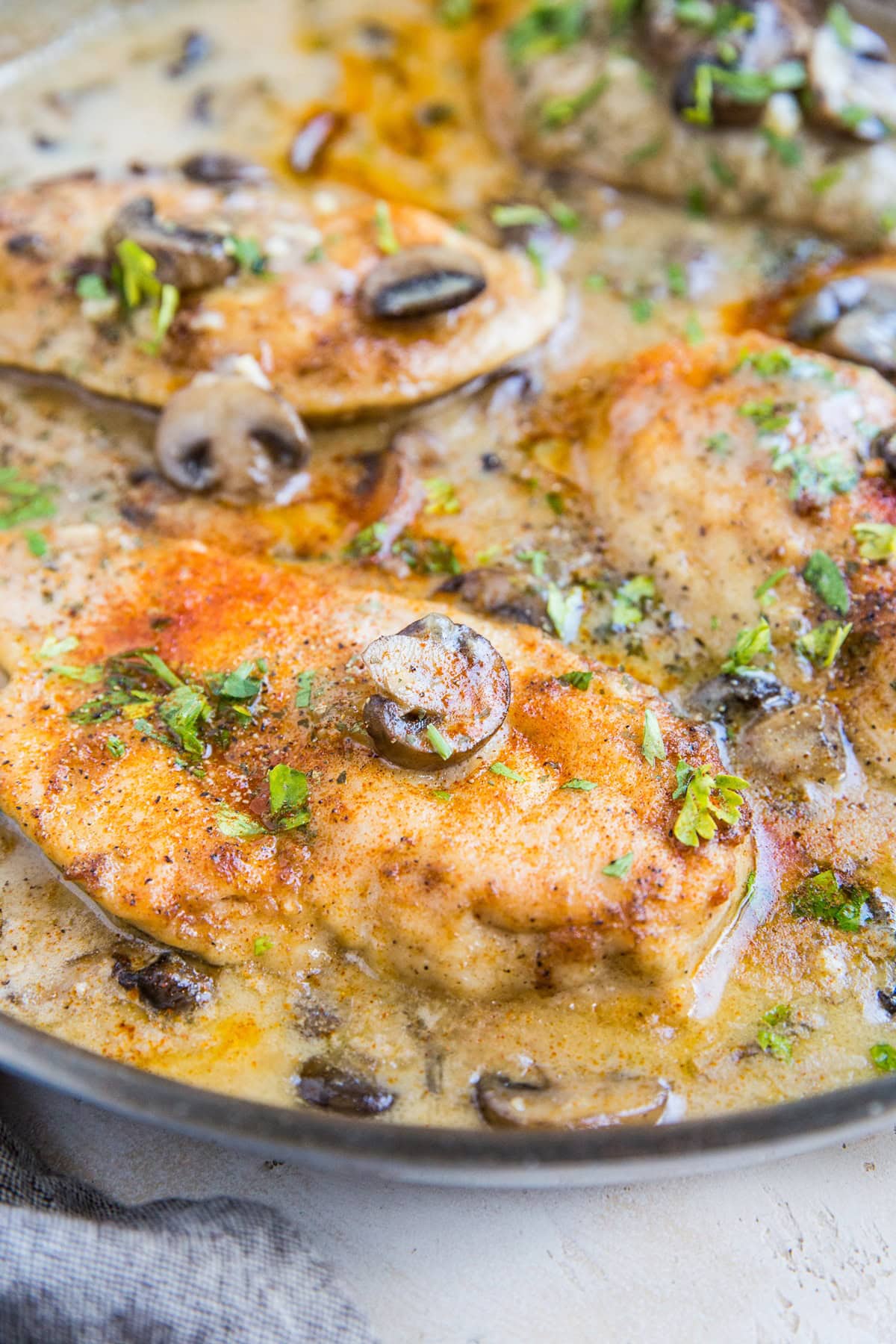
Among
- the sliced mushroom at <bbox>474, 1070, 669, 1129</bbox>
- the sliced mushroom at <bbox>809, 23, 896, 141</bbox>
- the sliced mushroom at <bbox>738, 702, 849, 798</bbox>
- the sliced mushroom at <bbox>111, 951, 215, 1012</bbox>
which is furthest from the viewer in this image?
the sliced mushroom at <bbox>809, 23, 896, 141</bbox>

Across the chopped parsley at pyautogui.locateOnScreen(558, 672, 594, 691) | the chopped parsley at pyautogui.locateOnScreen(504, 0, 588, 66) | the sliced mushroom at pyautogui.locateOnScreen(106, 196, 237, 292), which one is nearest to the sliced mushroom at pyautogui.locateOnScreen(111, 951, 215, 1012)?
the chopped parsley at pyautogui.locateOnScreen(558, 672, 594, 691)

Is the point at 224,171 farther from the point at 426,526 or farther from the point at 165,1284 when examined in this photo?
the point at 165,1284

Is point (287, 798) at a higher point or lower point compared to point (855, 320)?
lower

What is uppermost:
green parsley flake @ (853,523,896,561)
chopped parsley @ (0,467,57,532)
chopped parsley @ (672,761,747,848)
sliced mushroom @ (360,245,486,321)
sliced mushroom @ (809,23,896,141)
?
sliced mushroom @ (809,23,896,141)

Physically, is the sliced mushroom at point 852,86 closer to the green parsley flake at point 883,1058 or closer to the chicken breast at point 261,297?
the chicken breast at point 261,297

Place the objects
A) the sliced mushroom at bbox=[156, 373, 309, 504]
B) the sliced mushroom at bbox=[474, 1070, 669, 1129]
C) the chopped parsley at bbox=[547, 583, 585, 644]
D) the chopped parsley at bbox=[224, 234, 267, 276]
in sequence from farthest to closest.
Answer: the chopped parsley at bbox=[224, 234, 267, 276] < the sliced mushroom at bbox=[156, 373, 309, 504] < the chopped parsley at bbox=[547, 583, 585, 644] < the sliced mushroom at bbox=[474, 1070, 669, 1129]

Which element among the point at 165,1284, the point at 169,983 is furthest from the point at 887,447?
the point at 165,1284

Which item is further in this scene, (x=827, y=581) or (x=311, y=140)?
(x=311, y=140)

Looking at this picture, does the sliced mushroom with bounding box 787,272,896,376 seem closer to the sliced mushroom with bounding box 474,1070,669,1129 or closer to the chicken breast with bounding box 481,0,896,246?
the chicken breast with bounding box 481,0,896,246
